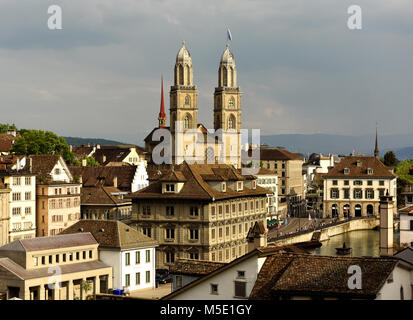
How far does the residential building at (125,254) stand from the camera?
61.2 meters

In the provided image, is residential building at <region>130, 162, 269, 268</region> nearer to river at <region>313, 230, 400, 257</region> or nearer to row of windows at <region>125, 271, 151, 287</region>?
row of windows at <region>125, 271, 151, 287</region>

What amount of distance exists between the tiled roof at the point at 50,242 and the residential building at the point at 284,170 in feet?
337

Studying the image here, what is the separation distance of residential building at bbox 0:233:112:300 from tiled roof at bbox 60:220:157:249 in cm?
97

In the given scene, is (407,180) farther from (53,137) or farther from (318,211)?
(53,137)

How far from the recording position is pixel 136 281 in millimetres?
61750

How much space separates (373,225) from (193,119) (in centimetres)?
3705

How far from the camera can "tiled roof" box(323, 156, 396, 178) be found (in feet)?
469

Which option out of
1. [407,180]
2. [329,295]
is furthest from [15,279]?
[407,180]

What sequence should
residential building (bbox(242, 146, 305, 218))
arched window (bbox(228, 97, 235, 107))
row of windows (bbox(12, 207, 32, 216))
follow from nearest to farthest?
1. row of windows (bbox(12, 207, 32, 216))
2. arched window (bbox(228, 97, 235, 107))
3. residential building (bbox(242, 146, 305, 218))

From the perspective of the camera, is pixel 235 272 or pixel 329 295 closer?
pixel 329 295

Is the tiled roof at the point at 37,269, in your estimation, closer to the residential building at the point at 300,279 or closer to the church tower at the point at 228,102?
the residential building at the point at 300,279

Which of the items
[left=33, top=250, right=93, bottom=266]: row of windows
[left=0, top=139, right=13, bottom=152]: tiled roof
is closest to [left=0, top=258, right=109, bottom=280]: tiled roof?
[left=33, top=250, right=93, bottom=266]: row of windows

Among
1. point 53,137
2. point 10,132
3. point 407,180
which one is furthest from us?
point 407,180

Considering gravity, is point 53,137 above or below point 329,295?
above
